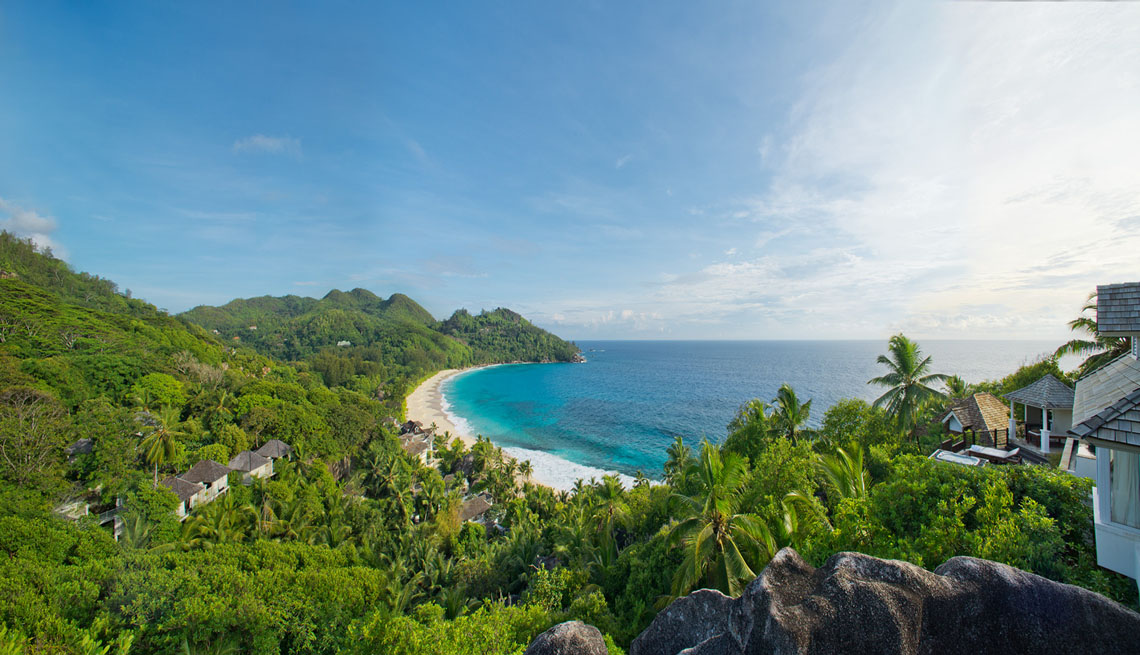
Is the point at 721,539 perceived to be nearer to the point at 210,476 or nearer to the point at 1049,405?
the point at 1049,405

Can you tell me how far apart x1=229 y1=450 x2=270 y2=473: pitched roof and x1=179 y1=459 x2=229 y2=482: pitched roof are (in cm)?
136

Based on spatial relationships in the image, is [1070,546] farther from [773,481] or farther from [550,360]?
[550,360]

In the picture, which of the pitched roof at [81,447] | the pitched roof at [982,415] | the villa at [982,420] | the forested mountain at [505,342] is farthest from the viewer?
the forested mountain at [505,342]

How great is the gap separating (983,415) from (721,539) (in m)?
14.0

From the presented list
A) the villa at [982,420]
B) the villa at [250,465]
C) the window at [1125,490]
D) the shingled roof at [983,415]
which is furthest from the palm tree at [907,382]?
the villa at [250,465]

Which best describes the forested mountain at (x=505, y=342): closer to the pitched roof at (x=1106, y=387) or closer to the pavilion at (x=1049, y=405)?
the pavilion at (x=1049, y=405)

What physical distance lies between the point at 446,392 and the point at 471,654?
277ft

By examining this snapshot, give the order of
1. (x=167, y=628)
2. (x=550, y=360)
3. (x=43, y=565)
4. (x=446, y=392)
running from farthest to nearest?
(x=550, y=360), (x=446, y=392), (x=43, y=565), (x=167, y=628)

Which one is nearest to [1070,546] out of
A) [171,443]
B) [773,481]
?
[773,481]

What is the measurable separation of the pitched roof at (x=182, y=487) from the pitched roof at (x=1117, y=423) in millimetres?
31197

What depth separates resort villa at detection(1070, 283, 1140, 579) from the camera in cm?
395

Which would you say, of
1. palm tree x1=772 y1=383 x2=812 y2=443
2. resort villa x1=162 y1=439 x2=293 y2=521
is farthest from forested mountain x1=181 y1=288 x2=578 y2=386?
palm tree x1=772 y1=383 x2=812 y2=443

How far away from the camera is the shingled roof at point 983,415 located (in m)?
14.9

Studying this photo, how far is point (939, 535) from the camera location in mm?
5777
